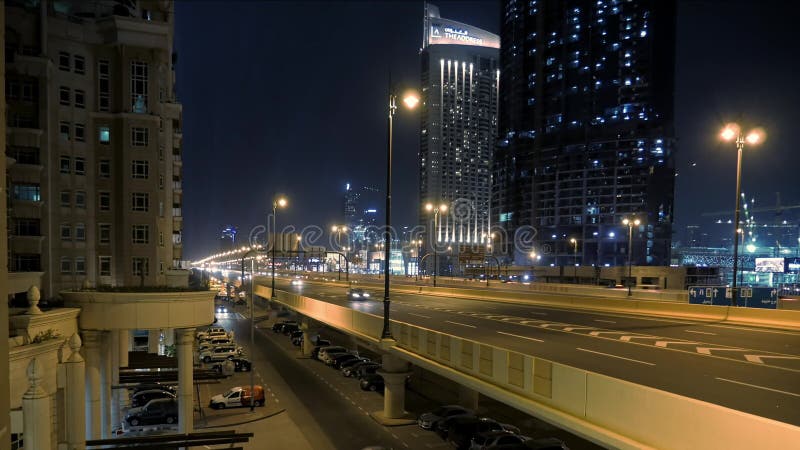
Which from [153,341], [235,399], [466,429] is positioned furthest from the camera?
[153,341]

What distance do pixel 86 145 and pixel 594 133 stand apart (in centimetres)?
12835

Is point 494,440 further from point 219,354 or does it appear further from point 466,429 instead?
point 219,354

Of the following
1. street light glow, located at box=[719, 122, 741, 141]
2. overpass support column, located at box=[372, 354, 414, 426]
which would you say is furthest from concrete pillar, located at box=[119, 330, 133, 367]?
street light glow, located at box=[719, 122, 741, 141]

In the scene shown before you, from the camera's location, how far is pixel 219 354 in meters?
44.2

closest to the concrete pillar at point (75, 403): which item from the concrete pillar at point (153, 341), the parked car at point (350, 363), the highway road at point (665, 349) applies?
the highway road at point (665, 349)

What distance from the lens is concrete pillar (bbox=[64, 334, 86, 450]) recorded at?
455 inches

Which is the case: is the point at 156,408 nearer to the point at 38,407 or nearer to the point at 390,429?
the point at 390,429

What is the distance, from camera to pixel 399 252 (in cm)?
18975

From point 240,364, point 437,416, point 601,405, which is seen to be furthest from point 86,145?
point 601,405

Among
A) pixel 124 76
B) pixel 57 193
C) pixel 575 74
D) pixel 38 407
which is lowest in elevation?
pixel 38 407

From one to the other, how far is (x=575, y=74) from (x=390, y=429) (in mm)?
135357

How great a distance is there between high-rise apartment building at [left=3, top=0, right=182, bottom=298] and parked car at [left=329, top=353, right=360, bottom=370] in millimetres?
17193

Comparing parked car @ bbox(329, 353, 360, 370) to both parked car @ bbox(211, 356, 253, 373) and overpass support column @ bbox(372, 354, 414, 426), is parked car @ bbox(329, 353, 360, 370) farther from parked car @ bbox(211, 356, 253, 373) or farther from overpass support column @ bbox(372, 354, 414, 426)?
overpass support column @ bbox(372, 354, 414, 426)

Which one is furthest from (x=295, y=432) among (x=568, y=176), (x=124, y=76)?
(x=568, y=176)
